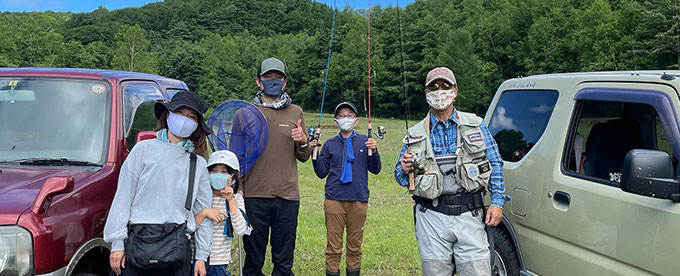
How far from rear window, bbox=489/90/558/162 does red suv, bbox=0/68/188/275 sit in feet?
10.3

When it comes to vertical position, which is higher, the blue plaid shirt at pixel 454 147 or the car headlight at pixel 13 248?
the blue plaid shirt at pixel 454 147

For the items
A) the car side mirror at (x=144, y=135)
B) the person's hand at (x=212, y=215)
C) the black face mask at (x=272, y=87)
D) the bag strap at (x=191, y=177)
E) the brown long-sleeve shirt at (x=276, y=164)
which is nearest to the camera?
the bag strap at (x=191, y=177)

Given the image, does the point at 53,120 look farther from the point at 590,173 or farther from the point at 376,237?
the point at 376,237

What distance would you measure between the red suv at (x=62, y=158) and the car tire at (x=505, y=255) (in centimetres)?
313

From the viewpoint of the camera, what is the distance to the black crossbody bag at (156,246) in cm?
283

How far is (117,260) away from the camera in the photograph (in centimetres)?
286

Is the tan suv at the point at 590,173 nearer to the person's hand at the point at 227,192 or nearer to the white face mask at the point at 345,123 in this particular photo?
the white face mask at the point at 345,123

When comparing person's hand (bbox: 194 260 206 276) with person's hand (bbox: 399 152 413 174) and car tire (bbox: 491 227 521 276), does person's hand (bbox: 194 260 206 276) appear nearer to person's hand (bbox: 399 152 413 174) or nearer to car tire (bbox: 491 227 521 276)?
person's hand (bbox: 399 152 413 174)

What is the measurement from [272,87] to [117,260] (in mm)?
2198

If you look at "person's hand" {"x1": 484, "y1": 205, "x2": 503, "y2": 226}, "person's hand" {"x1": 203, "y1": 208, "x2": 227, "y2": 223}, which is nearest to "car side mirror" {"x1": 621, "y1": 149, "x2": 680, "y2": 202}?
"person's hand" {"x1": 484, "y1": 205, "x2": 503, "y2": 226}

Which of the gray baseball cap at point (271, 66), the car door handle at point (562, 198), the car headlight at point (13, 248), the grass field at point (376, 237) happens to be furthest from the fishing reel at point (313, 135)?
the car headlight at point (13, 248)

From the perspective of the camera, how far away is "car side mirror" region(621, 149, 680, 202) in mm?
2645

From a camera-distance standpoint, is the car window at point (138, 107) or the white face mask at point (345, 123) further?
the white face mask at point (345, 123)

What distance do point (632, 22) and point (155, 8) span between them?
5347 inches
